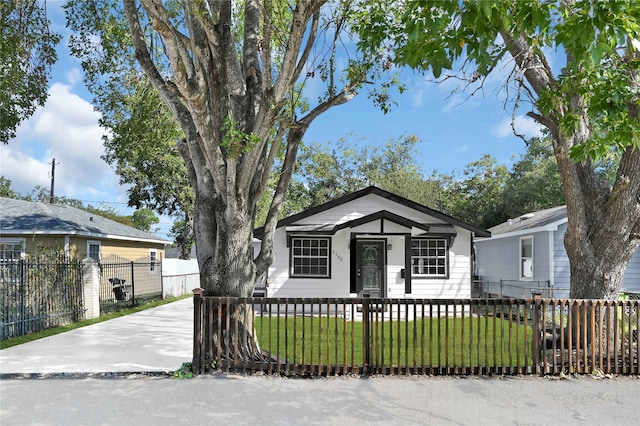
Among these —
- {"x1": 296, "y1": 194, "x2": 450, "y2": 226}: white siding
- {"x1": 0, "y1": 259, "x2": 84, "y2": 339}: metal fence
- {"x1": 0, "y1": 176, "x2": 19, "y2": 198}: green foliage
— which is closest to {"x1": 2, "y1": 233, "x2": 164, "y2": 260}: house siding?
{"x1": 0, "y1": 259, "x2": 84, "y2": 339}: metal fence

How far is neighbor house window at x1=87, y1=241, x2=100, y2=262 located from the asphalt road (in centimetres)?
1173

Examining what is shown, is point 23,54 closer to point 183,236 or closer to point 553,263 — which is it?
point 553,263

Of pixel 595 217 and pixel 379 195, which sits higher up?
pixel 379 195

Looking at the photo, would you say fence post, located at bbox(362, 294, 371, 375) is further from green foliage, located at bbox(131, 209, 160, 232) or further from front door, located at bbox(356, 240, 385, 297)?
green foliage, located at bbox(131, 209, 160, 232)

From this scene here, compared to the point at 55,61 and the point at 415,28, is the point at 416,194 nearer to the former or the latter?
the point at 55,61

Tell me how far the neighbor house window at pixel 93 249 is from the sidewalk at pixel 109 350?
604cm

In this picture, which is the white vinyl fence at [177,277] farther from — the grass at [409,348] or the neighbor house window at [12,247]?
the grass at [409,348]

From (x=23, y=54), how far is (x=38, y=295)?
18.6 ft

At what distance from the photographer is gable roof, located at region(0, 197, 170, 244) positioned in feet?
51.6

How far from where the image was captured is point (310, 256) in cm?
1489

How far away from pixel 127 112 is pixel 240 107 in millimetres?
6059

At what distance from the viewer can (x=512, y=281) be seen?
18.1m

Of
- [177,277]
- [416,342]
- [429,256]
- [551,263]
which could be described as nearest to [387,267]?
[429,256]

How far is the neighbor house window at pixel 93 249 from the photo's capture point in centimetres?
1733
